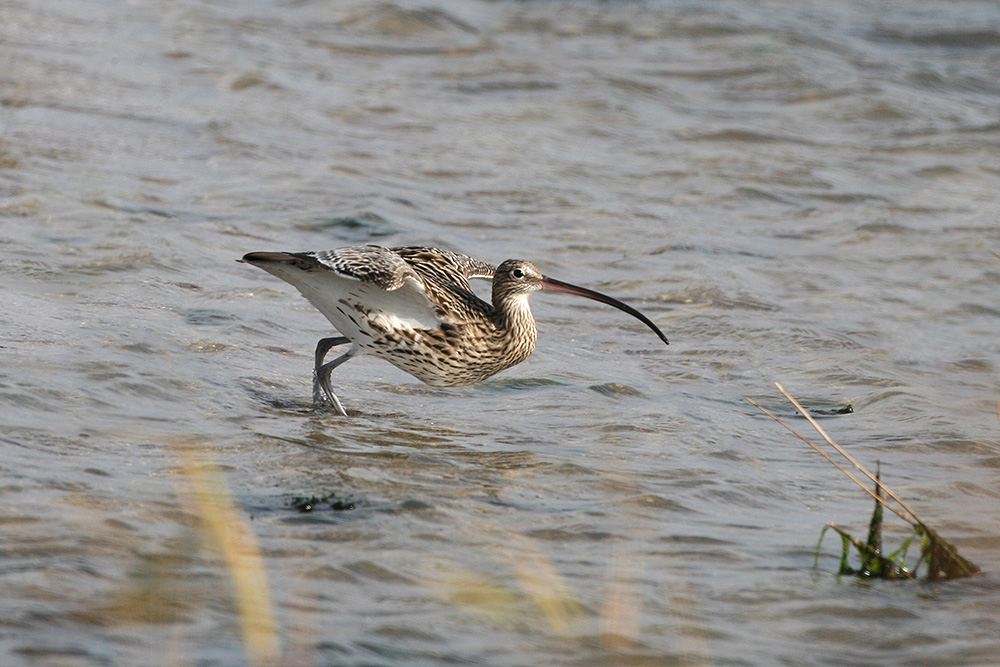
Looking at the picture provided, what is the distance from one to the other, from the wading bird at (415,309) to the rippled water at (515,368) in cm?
30

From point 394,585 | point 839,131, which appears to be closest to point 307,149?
point 839,131

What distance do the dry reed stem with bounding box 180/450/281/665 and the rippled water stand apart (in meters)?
0.05

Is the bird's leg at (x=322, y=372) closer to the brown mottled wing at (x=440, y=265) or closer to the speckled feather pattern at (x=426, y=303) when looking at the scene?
the speckled feather pattern at (x=426, y=303)

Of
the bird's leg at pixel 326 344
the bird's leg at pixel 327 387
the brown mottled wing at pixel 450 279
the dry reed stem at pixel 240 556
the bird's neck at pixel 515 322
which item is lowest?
the bird's leg at pixel 327 387

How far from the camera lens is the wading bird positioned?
265 inches

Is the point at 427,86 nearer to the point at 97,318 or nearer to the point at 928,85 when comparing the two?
the point at 928,85

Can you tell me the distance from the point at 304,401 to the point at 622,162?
618cm

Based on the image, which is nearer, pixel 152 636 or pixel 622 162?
pixel 152 636

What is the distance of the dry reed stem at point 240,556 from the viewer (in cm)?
408

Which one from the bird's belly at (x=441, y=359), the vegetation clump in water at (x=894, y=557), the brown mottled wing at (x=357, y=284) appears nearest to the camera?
the vegetation clump in water at (x=894, y=557)

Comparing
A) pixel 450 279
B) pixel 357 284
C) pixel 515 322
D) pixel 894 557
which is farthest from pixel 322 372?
pixel 894 557

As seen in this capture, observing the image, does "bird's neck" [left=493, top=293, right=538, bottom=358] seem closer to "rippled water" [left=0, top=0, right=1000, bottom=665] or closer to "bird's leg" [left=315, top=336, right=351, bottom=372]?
"rippled water" [left=0, top=0, right=1000, bottom=665]

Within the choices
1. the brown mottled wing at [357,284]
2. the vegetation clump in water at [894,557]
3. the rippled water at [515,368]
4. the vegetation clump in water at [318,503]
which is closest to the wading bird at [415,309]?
the brown mottled wing at [357,284]

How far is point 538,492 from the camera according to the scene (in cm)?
584
